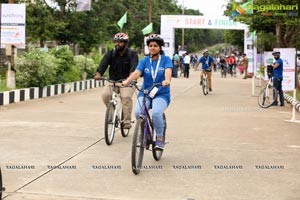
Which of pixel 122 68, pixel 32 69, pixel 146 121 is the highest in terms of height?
pixel 32 69

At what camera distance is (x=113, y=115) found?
7969 millimetres

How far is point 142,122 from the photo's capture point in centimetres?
608

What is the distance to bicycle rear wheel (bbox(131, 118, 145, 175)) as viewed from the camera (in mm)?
5848

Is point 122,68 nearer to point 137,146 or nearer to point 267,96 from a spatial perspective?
point 137,146

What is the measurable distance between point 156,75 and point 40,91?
9.95 meters

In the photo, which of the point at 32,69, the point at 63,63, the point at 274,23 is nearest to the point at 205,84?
the point at 274,23

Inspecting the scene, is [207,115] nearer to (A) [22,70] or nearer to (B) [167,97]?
(B) [167,97]

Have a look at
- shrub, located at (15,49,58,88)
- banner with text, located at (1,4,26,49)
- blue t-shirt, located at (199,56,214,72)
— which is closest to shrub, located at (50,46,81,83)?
shrub, located at (15,49,58,88)

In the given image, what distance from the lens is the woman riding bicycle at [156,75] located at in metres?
6.48

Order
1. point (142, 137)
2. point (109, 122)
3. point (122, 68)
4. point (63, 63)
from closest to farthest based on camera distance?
point (142, 137)
point (109, 122)
point (122, 68)
point (63, 63)

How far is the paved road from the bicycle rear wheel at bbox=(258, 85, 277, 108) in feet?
8.70

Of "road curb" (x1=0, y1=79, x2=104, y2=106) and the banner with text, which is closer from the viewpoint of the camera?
"road curb" (x1=0, y1=79, x2=104, y2=106)

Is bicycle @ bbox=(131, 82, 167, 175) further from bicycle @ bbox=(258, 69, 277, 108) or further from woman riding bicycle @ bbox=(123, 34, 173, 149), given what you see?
bicycle @ bbox=(258, 69, 277, 108)

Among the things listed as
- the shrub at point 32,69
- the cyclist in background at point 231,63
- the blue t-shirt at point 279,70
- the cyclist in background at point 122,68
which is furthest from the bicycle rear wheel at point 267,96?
the cyclist in background at point 231,63
